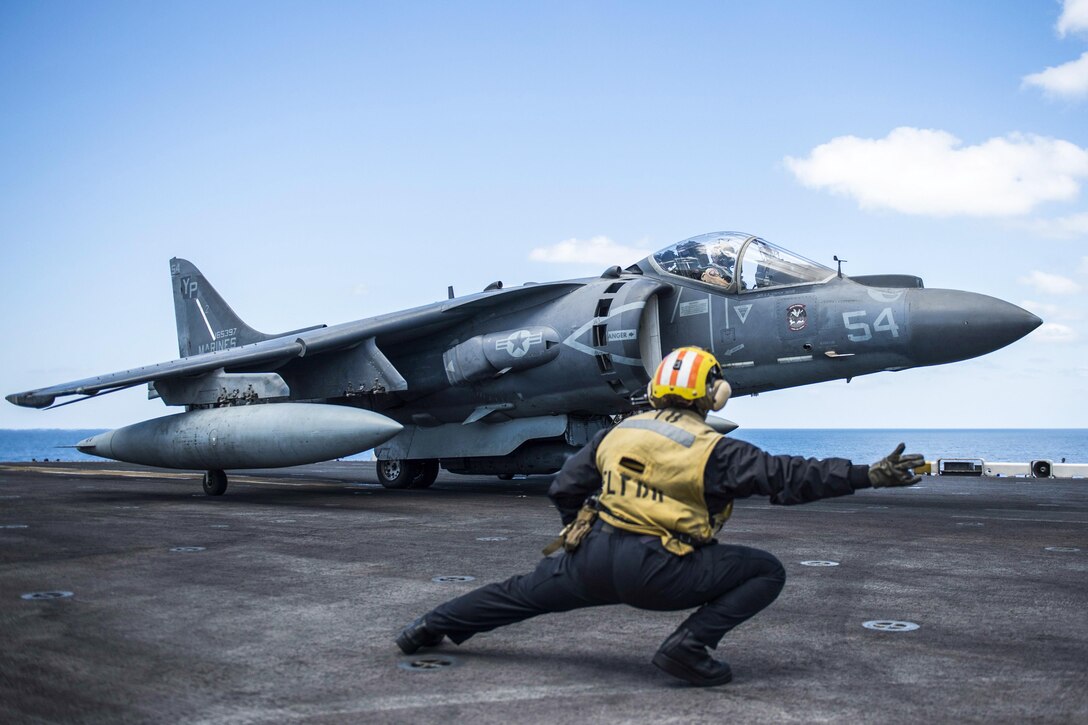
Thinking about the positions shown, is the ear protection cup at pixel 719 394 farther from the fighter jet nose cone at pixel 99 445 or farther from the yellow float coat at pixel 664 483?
the fighter jet nose cone at pixel 99 445

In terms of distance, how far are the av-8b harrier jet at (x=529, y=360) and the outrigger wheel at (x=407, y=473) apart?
0.09 ft

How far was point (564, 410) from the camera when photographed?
13.3m

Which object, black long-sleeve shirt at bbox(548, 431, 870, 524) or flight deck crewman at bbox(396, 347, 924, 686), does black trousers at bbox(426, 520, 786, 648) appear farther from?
black long-sleeve shirt at bbox(548, 431, 870, 524)

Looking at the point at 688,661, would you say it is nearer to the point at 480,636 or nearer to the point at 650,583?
the point at 650,583

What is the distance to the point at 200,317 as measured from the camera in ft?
64.1

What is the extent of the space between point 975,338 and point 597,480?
7563 millimetres

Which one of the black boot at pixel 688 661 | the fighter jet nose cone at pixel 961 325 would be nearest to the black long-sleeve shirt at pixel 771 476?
the black boot at pixel 688 661

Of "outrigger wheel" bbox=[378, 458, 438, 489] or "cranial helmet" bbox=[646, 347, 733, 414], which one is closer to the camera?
"cranial helmet" bbox=[646, 347, 733, 414]

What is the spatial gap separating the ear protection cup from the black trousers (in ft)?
1.92

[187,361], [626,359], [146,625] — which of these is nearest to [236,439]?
[187,361]

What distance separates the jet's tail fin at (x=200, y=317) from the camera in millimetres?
19047

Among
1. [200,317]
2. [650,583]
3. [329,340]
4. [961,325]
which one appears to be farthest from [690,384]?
[200,317]

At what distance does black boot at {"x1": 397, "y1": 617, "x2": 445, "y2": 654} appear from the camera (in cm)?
411

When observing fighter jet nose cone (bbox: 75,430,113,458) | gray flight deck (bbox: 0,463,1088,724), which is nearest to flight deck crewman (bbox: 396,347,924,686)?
gray flight deck (bbox: 0,463,1088,724)
